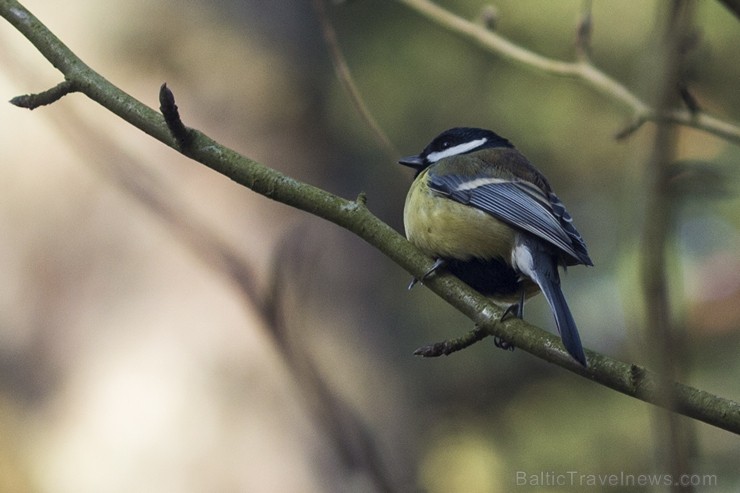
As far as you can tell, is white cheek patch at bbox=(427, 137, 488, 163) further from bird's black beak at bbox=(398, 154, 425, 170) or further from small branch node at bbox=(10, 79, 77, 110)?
small branch node at bbox=(10, 79, 77, 110)

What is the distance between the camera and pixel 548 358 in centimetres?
208

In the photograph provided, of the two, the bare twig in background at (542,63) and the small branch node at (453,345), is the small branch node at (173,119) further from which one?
the bare twig in background at (542,63)

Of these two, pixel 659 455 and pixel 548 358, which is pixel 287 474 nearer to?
pixel 548 358

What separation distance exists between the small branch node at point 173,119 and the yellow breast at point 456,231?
2.81 ft

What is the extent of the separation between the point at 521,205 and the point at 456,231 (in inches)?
10.5

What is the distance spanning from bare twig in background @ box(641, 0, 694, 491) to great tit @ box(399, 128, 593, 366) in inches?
58.8

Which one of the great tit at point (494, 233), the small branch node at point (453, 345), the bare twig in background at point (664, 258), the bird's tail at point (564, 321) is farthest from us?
the great tit at point (494, 233)

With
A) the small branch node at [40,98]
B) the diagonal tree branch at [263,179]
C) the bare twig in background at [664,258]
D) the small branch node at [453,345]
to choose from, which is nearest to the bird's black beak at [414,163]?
the diagonal tree branch at [263,179]

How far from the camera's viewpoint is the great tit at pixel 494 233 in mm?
2588

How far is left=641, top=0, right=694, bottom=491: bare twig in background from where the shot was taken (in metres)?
0.80

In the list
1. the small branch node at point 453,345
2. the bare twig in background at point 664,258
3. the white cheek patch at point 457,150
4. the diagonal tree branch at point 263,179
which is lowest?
the bare twig in background at point 664,258

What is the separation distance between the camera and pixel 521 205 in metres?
2.78

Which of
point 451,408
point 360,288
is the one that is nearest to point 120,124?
point 360,288

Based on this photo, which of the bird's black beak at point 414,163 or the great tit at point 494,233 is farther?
the bird's black beak at point 414,163
